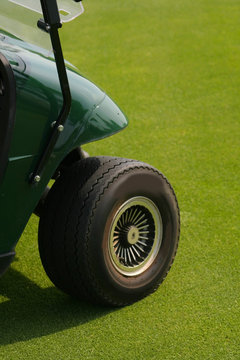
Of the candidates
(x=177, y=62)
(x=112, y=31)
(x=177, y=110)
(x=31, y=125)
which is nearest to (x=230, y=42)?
(x=177, y=62)

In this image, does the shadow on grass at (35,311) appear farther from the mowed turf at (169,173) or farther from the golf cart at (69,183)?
the golf cart at (69,183)

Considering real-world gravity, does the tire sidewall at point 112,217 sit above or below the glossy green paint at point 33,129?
below

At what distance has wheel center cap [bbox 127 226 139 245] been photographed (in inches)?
125

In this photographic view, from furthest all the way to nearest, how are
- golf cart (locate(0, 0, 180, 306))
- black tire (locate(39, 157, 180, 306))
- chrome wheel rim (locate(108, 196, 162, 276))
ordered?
chrome wheel rim (locate(108, 196, 162, 276)) → black tire (locate(39, 157, 180, 306)) → golf cart (locate(0, 0, 180, 306))

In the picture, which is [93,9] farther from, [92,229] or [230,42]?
[92,229]

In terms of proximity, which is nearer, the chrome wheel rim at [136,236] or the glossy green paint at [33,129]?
the glossy green paint at [33,129]

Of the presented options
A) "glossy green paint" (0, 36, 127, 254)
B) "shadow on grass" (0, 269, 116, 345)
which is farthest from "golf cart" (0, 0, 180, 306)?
"shadow on grass" (0, 269, 116, 345)

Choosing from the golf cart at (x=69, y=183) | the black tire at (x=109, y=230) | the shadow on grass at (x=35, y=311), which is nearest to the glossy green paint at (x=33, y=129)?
the golf cart at (x=69, y=183)

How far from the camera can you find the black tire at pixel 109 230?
2961 mm

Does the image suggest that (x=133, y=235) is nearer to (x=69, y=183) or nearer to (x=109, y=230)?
(x=109, y=230)

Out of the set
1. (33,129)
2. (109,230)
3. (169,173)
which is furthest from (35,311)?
(169,173)

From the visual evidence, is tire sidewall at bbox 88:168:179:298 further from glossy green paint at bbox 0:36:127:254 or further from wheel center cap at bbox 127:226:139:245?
glossy green paint at bbox 0:36:127:254

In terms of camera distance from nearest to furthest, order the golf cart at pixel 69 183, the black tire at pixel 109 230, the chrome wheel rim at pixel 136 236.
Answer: the golf cart at pixel 69 183
the black tire at pixel 109 230
the chrome wheel rim at pixel 136 236

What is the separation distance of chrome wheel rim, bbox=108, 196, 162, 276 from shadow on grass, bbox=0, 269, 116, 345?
0.23 meters
